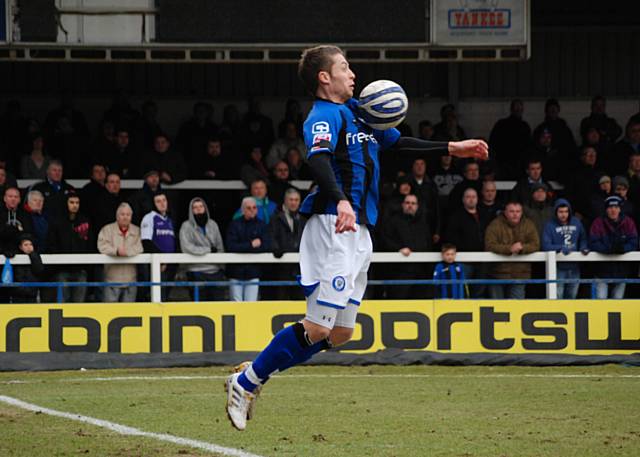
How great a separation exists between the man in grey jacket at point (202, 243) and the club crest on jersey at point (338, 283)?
315 inches

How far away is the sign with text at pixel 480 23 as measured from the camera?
1555 centimetres

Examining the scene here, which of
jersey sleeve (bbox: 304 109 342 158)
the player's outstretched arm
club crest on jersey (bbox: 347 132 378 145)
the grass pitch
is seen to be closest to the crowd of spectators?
the grass pitch

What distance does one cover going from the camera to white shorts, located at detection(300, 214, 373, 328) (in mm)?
6781

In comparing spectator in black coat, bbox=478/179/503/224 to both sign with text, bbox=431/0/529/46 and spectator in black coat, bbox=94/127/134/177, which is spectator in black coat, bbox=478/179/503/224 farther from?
spectator in black coat, bbox=94/127/134/177

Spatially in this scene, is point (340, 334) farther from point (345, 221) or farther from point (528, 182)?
point (528, 182)

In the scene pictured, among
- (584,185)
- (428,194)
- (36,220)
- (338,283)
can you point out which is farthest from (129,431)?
(584,185)

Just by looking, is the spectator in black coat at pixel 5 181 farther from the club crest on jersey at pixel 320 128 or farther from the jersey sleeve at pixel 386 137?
the club crest on jersey at pixel 320 128

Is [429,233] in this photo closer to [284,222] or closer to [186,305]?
[284,222]

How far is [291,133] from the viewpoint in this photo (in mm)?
17328

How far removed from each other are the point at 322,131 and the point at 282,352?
1.21m

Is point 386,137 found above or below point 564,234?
above

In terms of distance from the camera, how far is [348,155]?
6.96 m

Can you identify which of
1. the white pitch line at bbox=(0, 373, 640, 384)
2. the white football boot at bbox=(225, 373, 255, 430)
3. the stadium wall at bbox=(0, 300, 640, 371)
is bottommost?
the white pitch line at bbox=(0, 373, 640, 384)

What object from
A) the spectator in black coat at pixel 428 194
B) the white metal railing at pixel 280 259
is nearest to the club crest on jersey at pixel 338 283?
the white metal railing at pixel 280 259
